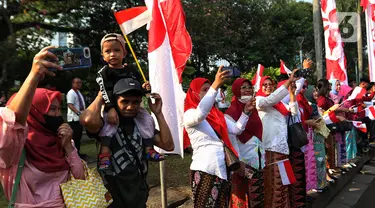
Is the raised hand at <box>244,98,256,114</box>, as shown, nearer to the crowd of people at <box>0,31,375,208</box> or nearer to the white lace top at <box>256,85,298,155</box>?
the crowd of people at <box>0,31,375,208</box>

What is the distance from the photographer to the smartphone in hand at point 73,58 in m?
1.82

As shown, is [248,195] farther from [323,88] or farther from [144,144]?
[323,88]

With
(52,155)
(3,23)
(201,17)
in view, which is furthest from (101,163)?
(201,17)

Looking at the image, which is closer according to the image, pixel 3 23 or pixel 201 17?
pixel 3 23

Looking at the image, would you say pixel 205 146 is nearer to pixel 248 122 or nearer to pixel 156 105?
pixel 248 122

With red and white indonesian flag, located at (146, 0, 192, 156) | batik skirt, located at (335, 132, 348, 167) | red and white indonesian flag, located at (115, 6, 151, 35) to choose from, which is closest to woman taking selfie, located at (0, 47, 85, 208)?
red and white indonesian flag, located at (146, 0, 192, 156)

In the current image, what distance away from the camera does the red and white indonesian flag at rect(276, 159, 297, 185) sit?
11.9 ft

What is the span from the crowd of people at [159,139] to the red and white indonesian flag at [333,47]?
2.35 meters

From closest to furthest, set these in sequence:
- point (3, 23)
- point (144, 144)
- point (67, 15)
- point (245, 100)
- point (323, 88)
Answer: point (144, 144) < point (245, 100) < point (323, 88) < point (3, 23) < point (67, 15)

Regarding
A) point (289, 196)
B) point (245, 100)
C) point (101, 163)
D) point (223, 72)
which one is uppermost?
point (223, 72)

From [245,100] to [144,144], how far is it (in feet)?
4.78

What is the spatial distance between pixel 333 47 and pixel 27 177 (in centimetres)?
721

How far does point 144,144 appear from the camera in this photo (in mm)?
2166

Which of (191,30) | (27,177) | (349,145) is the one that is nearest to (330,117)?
(349,145)
